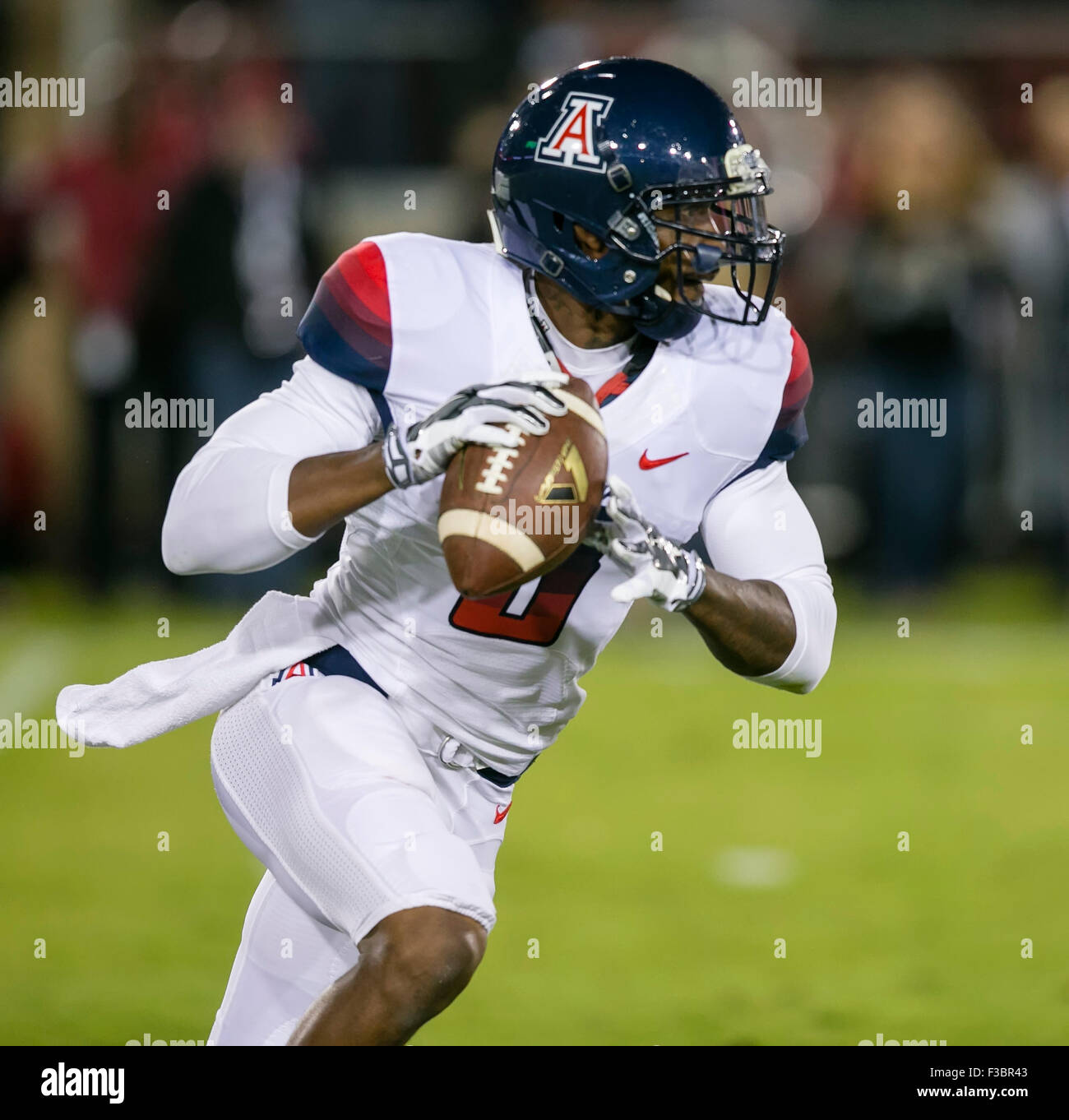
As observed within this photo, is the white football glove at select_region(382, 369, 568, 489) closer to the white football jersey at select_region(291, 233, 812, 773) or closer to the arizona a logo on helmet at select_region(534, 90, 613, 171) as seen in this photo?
the white football jersey at select_region(291, 233, 812, 773)

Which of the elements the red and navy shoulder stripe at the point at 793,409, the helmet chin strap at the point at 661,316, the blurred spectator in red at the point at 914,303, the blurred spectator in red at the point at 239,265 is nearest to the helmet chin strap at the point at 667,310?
the helmet chin strap at the point at 661,316

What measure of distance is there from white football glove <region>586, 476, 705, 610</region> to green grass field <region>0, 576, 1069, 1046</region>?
1410mm

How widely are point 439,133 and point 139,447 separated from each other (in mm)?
2109

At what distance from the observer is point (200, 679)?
309cm

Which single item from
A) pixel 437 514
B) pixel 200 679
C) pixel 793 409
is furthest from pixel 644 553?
pixel 200 679

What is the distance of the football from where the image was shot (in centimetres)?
261

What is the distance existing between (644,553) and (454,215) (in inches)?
246

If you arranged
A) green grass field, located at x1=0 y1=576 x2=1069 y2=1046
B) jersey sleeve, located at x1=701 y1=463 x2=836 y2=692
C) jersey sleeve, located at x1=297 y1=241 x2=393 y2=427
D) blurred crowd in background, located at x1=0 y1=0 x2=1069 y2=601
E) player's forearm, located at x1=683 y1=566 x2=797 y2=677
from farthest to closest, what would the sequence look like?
blurred crowd in background, located at x1=0 y1=0 x2=1069 y2=601, green grass field, located at x1=0 y1=576 x2=1069 y2=1046, jersey sleeve, located at x1=701 y1=463 x2=836 y2=692, jersey sleeve, located at x1=297 y1=241 x2=393 y2=427, player's forearm, located at x1=683 y1=566 x2=797 y2=677

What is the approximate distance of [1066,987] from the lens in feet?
13.8

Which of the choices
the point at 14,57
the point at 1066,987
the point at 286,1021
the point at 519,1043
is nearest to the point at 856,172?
the point at 14,57

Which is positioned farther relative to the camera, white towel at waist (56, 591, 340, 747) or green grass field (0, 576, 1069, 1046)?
green grass field (0, 576, 1069, 1046)

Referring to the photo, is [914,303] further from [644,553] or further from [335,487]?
[335,487]

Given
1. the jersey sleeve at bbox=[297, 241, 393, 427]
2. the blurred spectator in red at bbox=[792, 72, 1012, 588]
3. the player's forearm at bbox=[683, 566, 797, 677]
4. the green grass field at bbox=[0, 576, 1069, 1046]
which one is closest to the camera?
the player's forearm at bbox=[683, 566, 797, 677]

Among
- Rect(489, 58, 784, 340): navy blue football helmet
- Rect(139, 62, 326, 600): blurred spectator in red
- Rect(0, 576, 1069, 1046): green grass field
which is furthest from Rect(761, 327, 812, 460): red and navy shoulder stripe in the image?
Rect(139, 62, 326, 600): blurred spectator in red
